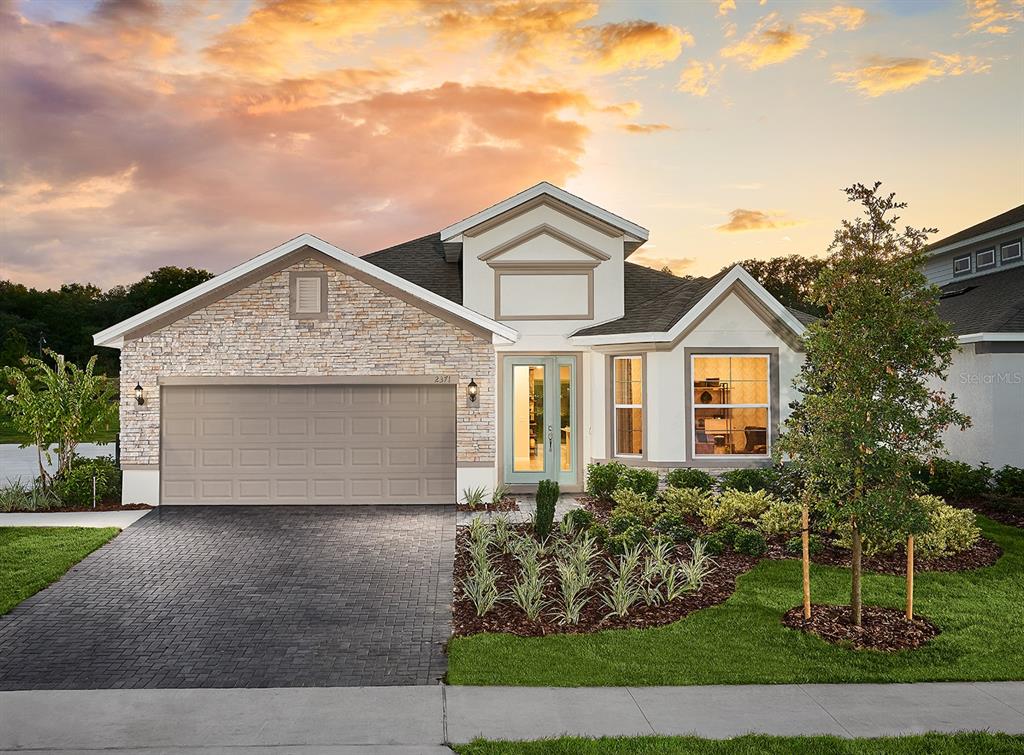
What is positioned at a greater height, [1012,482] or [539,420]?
[539,420]

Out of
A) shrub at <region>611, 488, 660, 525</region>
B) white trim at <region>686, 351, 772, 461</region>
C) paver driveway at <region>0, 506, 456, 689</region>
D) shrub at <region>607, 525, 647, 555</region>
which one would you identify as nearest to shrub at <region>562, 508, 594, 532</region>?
shrub at <region>611, 488, 660, 525</region>

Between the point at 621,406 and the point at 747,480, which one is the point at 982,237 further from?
the point at 621,406

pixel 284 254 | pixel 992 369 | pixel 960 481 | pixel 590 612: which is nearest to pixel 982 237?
pixel 992 369

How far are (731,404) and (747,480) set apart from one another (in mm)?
1638

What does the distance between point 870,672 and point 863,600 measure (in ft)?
7.01

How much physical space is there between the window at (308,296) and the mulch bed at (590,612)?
6798 mm

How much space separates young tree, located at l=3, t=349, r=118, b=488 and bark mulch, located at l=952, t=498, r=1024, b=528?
16880 mm

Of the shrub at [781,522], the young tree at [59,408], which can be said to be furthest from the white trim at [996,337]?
the young tree at [59,408]

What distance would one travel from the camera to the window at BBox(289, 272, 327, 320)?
47.8 ft

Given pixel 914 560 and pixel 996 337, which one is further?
pixel 996 337

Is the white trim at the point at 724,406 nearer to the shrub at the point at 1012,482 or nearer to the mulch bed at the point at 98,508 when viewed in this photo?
the shrub at the point at 1012,482

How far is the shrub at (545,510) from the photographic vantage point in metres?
11.4

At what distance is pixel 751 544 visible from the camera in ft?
34.4

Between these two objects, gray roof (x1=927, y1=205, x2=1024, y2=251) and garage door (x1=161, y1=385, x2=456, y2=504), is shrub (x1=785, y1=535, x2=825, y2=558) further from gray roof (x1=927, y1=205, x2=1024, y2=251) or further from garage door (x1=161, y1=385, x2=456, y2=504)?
gray roof (x1=927, y1=205, x2=1024, y2=251)
